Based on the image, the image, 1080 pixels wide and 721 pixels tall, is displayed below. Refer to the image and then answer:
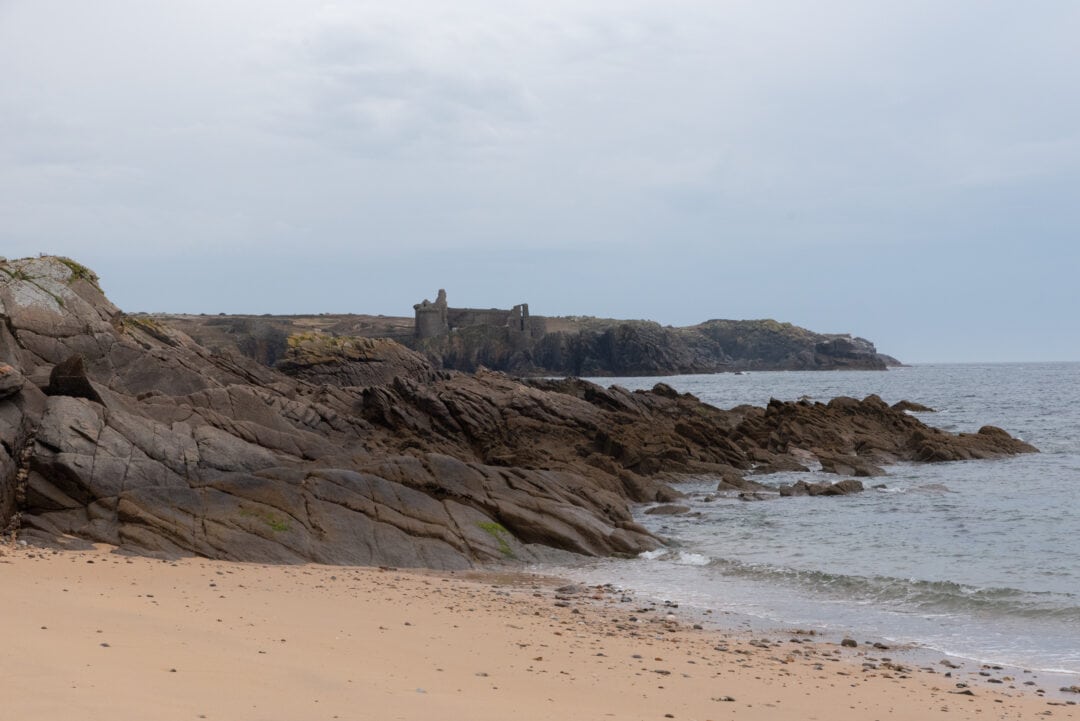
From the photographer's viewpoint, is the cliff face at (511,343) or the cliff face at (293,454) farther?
the cliff face at (511,343)

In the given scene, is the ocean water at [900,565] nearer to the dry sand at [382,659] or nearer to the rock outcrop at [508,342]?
the dry sand at [382,659]

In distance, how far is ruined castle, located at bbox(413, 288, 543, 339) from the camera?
129 metres

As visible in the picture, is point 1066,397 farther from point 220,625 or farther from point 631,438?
point 220,625

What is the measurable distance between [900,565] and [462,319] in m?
121

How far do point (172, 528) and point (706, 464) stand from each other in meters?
19.8

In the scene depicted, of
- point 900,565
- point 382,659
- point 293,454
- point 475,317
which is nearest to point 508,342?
point 475,317

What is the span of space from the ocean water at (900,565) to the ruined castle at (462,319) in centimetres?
10075

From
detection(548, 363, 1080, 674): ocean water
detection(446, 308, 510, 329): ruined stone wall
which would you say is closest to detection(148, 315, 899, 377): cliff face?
detection(446, 308, 510, 329): ruined stone wall

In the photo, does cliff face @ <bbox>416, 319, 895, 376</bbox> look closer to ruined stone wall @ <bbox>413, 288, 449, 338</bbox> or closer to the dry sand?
ruined stone wall @ <bbox>413, 288, 449, 338</bbox>

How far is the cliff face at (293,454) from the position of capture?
1485 centimetres

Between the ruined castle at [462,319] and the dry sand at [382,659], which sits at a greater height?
the ruined castle at [462,319]

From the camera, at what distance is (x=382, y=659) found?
867cm

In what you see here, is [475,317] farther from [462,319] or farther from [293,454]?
[293,454]

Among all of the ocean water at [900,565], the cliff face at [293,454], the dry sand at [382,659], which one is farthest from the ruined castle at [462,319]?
the dry sand at [382,659]
